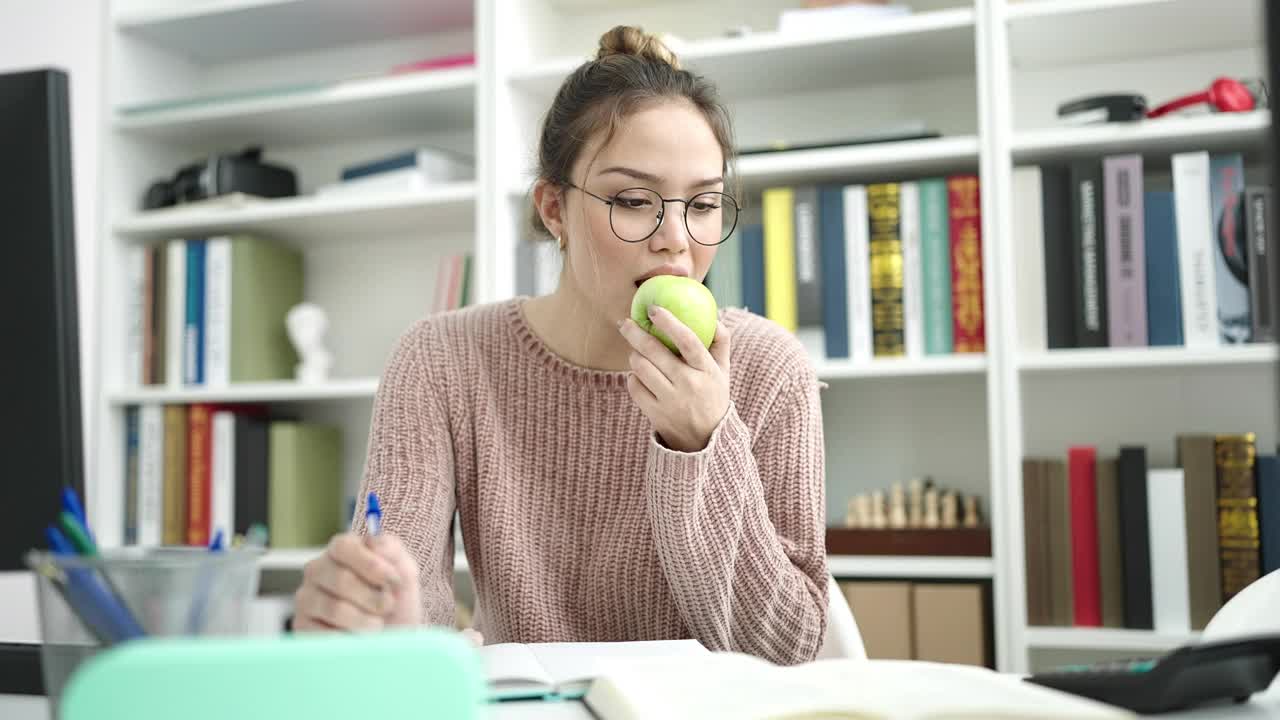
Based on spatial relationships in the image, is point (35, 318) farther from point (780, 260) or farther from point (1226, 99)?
point (1226, 99)

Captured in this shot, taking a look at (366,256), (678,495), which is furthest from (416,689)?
(366,256)

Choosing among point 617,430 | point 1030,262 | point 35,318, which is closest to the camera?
point 35,318

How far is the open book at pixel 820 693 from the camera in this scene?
53 centimetres

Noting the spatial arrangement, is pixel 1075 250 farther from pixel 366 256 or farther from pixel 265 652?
pixel 265 652

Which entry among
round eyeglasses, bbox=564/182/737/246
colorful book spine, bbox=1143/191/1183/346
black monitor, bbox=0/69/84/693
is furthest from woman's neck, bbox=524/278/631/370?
colorful book spine, bbox=1143/191/1183/346

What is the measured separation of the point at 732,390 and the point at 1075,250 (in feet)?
2.87

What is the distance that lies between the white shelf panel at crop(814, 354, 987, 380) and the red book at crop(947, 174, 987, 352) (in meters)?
0.03

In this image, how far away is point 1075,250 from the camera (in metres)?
1.86

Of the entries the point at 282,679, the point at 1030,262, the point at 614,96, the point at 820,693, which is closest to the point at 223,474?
the point at 614,96

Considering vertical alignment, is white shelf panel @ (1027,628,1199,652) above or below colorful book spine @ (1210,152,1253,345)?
below

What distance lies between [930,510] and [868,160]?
65cm

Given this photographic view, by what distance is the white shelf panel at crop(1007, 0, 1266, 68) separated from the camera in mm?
1865

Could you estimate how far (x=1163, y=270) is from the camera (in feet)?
5.97

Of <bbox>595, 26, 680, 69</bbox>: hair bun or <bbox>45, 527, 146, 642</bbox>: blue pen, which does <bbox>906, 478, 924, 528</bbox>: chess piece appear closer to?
<bbox>595, 26, 680, 69</bbox>: hair bun
